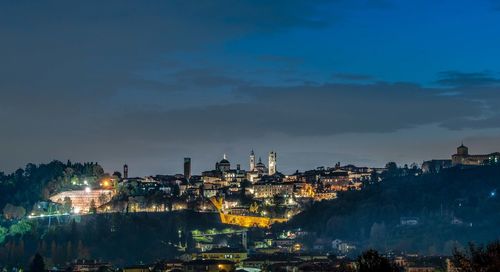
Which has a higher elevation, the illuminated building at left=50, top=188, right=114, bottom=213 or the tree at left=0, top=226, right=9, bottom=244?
the illuminated building at left=50, top=188, right=114, bottom=213

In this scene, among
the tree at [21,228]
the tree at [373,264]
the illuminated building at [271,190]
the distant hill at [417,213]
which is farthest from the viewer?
the illuminated building at [271,190]

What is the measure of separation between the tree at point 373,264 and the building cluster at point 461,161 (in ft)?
297

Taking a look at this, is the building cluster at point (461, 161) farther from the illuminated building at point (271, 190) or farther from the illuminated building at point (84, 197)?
the illuminated building at point (84, 197)

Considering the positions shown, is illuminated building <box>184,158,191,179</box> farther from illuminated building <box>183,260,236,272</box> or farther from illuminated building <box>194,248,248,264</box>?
illuminated building <box>183,260,236,272</box>

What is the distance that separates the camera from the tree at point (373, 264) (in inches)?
858

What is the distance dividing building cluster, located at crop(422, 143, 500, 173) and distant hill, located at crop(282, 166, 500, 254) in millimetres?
5604

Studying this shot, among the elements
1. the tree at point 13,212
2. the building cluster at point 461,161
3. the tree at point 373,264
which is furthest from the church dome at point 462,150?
the tree at point 373,264

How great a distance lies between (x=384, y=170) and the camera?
121938 mm

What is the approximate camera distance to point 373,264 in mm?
22078

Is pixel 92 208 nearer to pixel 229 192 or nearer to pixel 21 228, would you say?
pixel 21 228

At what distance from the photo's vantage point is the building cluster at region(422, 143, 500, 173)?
113000 mm

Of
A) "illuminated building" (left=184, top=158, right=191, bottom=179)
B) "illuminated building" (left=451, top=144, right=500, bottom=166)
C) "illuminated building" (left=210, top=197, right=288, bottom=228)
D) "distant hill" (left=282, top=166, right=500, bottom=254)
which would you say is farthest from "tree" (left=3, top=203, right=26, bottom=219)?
"illuminated building" (left=451, top=144, right=500, bottom=166)

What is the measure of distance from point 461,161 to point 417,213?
19.9m

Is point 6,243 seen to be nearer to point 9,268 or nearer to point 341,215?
point 9,268
